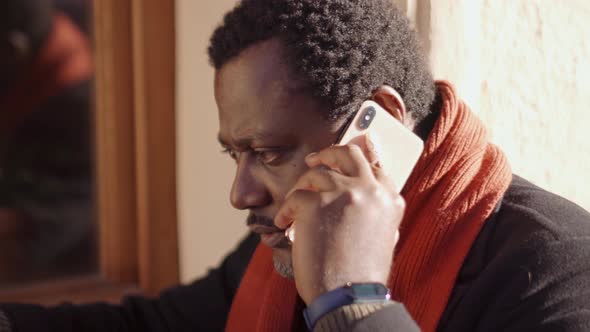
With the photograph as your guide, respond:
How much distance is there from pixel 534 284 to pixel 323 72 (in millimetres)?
518

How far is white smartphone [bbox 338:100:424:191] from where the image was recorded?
1404 millimetres

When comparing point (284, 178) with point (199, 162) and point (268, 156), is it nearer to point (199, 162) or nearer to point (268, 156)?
point (268, 156)

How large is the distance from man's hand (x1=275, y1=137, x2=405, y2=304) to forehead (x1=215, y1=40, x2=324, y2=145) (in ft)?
0.58

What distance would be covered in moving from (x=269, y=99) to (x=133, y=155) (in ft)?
4.06

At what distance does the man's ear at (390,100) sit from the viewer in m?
1.44

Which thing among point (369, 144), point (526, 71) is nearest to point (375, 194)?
point (369, 144)

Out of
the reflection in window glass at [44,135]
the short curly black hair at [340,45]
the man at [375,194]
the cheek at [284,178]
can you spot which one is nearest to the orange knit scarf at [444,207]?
the man at [375,194]

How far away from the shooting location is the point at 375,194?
1.22 meters

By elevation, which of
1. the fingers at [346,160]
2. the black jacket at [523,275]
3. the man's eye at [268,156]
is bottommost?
the black jacket at [523,275]

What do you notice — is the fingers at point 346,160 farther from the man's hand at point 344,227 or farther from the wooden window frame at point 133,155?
the wooden window frame at point 133,155

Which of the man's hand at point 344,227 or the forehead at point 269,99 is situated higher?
the forehead at point 269,99

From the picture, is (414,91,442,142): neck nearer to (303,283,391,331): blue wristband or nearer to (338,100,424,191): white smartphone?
(338,100,424,191): white smartphone

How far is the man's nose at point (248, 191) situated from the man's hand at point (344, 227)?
0.71 feet

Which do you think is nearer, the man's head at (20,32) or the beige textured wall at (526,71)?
the beige textured wall at (526,71)
